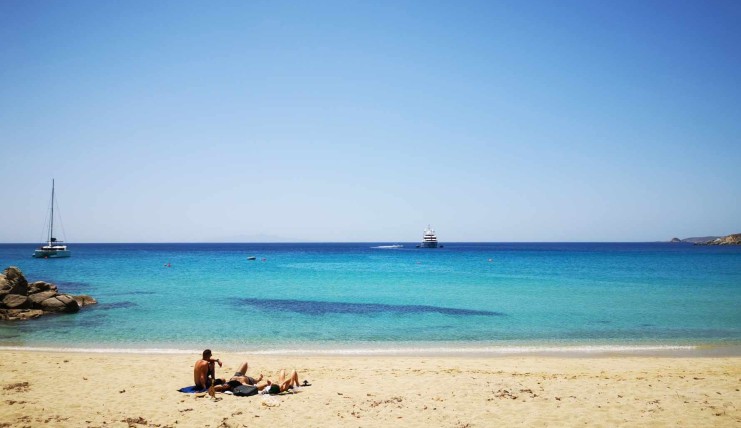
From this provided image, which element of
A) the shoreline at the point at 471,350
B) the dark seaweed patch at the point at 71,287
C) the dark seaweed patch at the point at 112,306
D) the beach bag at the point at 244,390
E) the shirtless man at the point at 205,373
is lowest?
the dark seaweed patch at the point at 71,287

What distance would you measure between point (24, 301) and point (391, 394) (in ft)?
86.8

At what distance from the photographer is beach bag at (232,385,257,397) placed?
37.6 feet

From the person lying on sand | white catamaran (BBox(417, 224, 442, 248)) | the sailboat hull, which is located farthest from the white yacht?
the person lying on sand

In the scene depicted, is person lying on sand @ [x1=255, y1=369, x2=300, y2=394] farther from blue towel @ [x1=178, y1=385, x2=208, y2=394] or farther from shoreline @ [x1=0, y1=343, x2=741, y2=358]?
shoreline @ [x1=0, y1=343, x2=741, y2=358]

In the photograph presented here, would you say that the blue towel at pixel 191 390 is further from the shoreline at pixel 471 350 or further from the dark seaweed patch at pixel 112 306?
the dark seaweed patch at pixel 112 306

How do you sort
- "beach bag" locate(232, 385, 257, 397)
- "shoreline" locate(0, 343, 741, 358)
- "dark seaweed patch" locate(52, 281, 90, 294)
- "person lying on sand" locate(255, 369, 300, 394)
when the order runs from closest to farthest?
"beach bag" locate(232, 385, 257, 397), "person lying on sand" locate(255, 369, 300, 394), "shoreline" locate(0, 343, 741, 358), "dark seaweed patch" locate(52, 281, 90, 294)

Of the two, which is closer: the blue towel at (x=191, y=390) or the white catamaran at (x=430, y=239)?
the blue towel at (x=191, y=390)

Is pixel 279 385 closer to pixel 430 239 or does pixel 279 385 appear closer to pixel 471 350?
pixel 471 350

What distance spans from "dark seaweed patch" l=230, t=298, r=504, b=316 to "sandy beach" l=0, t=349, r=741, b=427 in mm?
12002

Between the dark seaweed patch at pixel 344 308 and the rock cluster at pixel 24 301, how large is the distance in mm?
10965

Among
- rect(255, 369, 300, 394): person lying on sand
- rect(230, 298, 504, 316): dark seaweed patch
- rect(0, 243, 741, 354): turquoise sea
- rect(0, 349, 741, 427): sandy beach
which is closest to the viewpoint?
rect(0, 349, 741, 427): sandy beach

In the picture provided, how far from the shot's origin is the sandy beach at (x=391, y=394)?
31.9 ft

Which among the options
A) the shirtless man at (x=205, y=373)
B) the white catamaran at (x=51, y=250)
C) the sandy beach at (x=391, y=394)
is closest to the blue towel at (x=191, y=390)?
the shirtless man at (x=205, y=373)

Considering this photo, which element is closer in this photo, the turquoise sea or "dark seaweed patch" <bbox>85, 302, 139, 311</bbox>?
the turquoise sea
